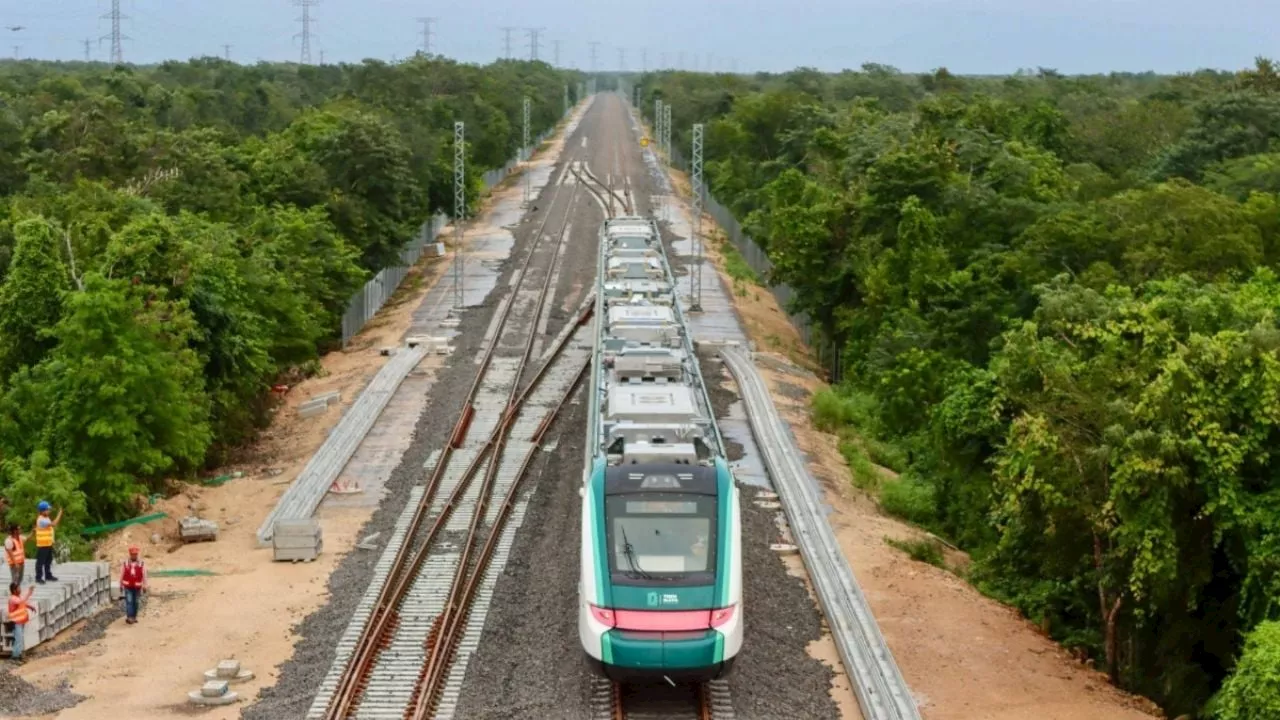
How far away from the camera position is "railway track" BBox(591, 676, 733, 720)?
18875mm

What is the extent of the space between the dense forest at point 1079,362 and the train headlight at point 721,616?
18.1ft

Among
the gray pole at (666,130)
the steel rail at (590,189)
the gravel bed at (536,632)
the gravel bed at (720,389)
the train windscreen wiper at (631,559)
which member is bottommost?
the gravel bed at (536,632)

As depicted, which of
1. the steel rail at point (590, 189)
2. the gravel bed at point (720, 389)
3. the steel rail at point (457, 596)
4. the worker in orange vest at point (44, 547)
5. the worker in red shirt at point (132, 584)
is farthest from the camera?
the steel rail at point (590, 189)

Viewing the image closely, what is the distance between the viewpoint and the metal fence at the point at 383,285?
171ft

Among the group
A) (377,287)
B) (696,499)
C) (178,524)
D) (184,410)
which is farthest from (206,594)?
(377,287)

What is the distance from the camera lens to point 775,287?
61.8 meters

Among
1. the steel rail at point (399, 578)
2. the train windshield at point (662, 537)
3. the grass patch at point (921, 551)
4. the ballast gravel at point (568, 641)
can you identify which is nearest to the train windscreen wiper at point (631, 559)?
the train windshield at point (662, 537)

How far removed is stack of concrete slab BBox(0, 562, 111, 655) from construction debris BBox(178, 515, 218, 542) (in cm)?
358

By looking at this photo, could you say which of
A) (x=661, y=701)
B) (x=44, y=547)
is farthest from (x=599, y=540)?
(x=44, y=547)

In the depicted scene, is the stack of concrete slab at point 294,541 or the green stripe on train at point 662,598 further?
the stack of concrete slab at point 294,541

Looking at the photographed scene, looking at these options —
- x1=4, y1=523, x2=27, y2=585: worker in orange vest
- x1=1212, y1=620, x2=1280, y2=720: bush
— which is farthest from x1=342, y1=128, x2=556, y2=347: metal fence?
x1=1212, y1=620, x2=1280, y2=720: bush

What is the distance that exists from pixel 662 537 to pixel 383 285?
134 feet

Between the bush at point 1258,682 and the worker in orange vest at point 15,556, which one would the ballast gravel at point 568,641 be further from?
the worker in orange vest at point 15,556

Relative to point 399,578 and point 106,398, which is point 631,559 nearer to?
point 399,578
